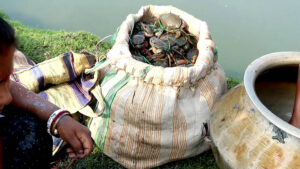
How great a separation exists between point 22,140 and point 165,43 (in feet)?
4.93

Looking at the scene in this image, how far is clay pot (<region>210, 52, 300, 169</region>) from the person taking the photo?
1.23 m

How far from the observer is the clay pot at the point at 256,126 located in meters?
1.23

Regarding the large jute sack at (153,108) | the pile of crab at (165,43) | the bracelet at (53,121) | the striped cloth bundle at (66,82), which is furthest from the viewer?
the pile of crab at (165,43)

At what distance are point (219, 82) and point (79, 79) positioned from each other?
998mm

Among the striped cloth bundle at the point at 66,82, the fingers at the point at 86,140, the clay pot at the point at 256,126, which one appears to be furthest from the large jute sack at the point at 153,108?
the fingers at the point at 86,140

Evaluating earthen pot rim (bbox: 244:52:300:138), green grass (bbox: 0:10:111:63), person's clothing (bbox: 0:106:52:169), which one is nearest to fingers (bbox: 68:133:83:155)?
person's clothing (bbox: 0:106:52:169)

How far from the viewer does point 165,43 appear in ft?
7.97

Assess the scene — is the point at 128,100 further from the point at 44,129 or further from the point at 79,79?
the point at 44,129

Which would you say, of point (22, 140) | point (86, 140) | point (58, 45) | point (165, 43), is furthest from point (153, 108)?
point (58, 45)

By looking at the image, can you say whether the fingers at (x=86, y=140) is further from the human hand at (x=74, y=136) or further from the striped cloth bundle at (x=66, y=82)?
the striped cloth bundle at (x=66, y=82)

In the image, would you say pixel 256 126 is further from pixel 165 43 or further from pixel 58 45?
pixel 58 45

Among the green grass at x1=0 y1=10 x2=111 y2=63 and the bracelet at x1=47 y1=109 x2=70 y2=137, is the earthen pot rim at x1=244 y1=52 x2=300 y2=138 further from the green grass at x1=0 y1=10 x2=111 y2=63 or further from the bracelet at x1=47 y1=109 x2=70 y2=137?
the green grass at x1=0 y1=10 x2=111 y2=63

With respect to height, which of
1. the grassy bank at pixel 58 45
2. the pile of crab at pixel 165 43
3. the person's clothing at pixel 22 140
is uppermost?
the person's clothing at pixel 22 140

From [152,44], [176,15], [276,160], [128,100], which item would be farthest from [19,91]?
[176,15]
